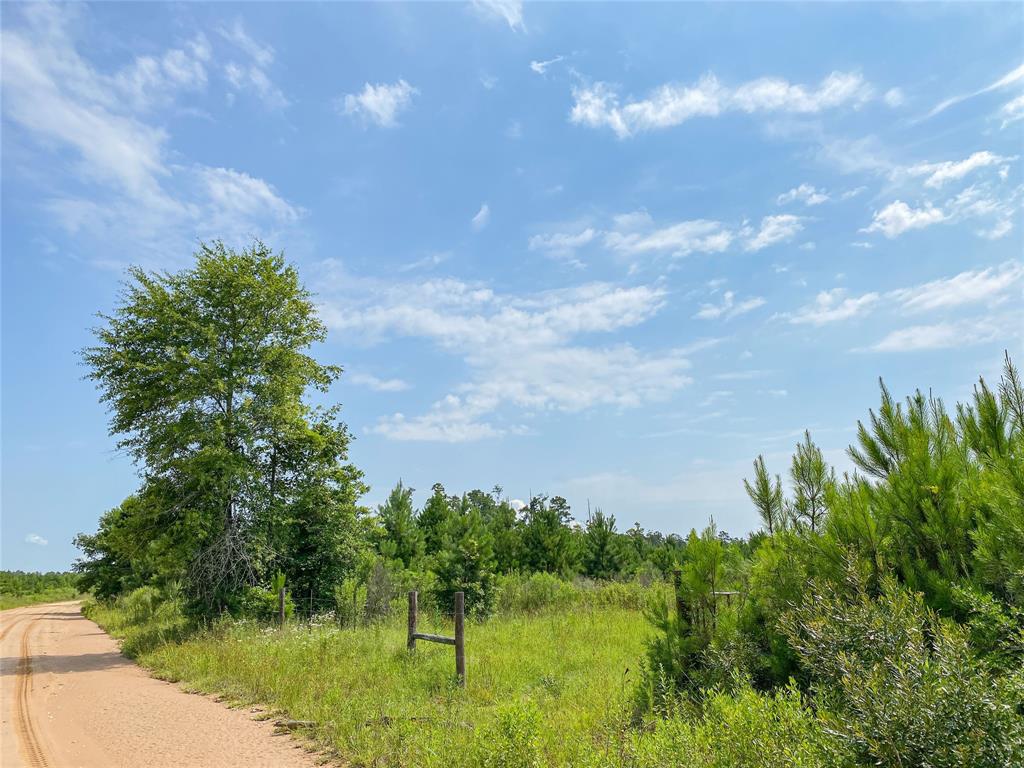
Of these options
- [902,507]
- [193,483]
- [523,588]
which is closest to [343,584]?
[193,483]

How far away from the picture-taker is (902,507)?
4781 millimetres

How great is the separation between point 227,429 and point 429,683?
926 cm

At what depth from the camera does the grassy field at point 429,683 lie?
523 cm

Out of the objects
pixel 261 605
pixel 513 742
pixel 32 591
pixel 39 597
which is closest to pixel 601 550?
pixel 261 605

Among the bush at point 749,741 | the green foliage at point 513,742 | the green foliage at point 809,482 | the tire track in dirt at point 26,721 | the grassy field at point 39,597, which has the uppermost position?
the green foliage at point 809,482

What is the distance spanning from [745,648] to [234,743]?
5662 millimetres

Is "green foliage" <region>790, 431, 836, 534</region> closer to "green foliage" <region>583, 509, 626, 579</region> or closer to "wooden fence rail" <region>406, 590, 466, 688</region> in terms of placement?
"wooden fence rail" <region>406, 590, 466, 688</region>

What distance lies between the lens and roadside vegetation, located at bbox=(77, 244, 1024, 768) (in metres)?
3.21

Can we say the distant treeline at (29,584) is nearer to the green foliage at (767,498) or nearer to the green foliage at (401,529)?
the green foliage at (401,529)

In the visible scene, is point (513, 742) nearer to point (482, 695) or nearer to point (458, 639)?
point (482, 695)

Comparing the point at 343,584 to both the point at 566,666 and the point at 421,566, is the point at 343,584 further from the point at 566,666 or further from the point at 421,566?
the point at 566,666

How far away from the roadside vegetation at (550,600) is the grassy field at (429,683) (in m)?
0.05

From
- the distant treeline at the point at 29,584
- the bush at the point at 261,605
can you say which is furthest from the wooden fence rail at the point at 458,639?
the distant treeline at the point at 29,584

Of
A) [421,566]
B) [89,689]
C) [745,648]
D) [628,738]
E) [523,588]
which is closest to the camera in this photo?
[628,738]
